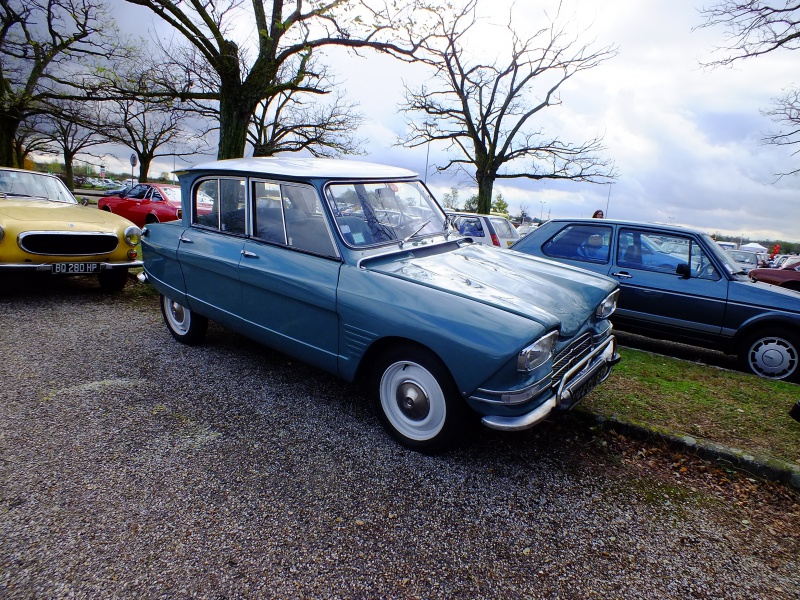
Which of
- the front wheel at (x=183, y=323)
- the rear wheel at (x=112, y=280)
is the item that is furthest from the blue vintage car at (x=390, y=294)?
the rear wheel at (x=112, y=280)

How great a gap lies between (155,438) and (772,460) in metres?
3.93

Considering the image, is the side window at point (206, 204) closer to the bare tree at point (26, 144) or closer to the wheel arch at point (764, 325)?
the wheel arch at point (764, 325)

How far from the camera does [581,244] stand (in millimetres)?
6125

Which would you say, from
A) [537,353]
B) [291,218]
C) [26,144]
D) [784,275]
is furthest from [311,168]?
[26,144]

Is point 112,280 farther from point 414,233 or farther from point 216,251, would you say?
point 414,233

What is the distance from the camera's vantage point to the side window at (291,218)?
11.3ft

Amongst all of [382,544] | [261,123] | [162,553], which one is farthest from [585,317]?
[261,123]

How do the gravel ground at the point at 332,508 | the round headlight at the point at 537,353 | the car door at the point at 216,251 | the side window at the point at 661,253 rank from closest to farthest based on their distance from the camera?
the gravel ground at the point at 332,508 → the round headlight at the point at 537,353 → the car door at the point at 216,251 → the side window at the point at 661,253

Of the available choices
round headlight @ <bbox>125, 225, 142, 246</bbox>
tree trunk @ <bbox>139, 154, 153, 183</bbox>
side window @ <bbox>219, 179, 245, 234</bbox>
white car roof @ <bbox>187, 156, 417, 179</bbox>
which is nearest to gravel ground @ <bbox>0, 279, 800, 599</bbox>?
side window @ <bbox>219, 179, 245, 234</bbox>

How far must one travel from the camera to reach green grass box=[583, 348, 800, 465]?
329 centimetres

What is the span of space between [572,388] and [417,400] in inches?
37.2

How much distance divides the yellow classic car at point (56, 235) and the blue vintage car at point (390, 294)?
96.2 inches

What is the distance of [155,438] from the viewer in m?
3.10

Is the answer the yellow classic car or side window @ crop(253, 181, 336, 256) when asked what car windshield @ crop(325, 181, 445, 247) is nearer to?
side window @ crop(253, 181, 336, 256)
